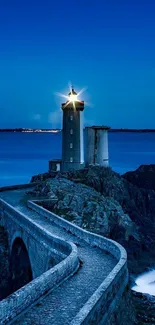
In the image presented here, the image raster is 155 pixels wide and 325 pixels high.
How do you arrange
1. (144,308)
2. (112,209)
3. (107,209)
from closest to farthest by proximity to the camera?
1. (144,308)
2. (107,209)
3. (112,209)

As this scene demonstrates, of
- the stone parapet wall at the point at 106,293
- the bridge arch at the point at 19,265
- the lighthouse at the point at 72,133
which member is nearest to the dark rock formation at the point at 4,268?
the bridge arch at the point at 19,265

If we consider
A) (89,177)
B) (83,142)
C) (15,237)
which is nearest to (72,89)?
(83,142)

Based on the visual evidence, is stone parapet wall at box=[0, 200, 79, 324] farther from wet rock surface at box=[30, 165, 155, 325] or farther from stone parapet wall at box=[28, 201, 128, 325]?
wet rock surface at box=[30, 165, 155, 325]

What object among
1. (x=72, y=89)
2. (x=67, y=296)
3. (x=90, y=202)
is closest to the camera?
(x=67, y=296)

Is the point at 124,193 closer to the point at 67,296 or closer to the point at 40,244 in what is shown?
the point at 40,244

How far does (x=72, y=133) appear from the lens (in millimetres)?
41375

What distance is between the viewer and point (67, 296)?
40.5 feet

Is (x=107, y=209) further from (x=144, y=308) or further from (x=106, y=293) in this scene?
(x=106, y=293)

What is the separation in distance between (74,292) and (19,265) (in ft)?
35.4

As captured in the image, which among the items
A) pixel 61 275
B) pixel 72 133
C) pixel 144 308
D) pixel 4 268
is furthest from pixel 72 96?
pixel 61 275

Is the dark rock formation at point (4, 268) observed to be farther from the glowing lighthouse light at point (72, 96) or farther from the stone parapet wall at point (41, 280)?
the glowing lighthouse light at point (72, 96)

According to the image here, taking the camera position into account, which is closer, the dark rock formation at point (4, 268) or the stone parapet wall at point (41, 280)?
the stone parapet wall at point (41, 280)

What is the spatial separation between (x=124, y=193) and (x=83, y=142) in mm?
8376

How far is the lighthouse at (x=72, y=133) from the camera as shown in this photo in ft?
135
